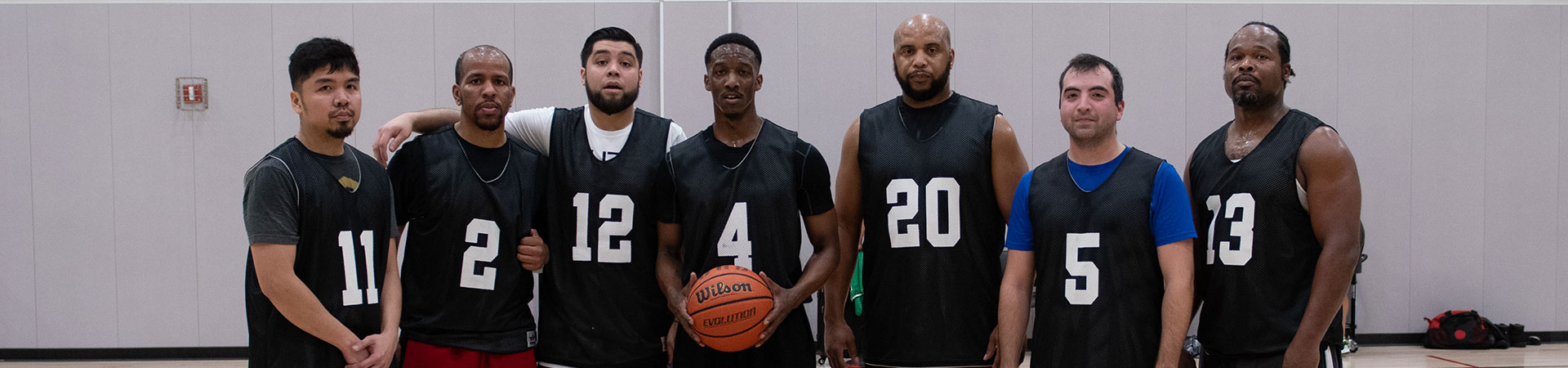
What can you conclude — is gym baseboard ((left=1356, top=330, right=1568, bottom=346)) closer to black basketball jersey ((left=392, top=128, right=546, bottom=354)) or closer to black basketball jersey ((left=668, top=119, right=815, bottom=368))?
black basketball jersey ((left=668, top=119, right=815, bottom=368))

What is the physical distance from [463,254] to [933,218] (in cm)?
150

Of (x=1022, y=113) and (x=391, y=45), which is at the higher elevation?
(x=391, y=45)

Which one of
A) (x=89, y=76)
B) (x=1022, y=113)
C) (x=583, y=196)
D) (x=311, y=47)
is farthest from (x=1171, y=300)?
(x=89, y=76)

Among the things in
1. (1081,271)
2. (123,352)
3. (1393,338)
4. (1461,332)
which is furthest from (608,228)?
(1461,332)

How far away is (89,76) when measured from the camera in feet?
20.9

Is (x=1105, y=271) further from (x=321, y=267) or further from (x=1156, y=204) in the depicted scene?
(x=321, y=267)

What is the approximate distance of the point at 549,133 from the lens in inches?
117

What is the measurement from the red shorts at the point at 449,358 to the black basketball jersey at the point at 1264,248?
2.26 metres

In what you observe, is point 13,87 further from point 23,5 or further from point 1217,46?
point 1217,46

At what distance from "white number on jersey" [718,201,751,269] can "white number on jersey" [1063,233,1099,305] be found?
3.18ft

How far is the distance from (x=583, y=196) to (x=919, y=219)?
1.09 metres

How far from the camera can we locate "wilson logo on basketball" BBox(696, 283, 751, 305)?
250 centimetres

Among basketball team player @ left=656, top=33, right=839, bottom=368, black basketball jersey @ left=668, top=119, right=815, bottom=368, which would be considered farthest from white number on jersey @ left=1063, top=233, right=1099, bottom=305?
black basketball jersey @ left=668, top=119, right=815, bottom=368

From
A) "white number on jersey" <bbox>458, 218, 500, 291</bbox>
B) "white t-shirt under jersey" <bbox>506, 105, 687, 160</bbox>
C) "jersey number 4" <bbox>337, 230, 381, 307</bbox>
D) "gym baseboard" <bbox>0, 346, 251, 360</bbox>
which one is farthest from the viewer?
"gym baseboard" <bbox>0, 346, 251, 360</bbox>
